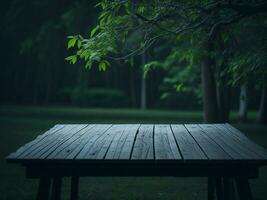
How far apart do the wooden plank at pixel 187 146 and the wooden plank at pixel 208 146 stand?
0.06 m

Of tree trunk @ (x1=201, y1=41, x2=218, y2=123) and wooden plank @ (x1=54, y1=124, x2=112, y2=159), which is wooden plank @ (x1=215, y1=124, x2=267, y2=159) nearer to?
wooden plank @ (x1=54, y1=124, x2=112, y2=159)

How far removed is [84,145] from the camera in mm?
6242

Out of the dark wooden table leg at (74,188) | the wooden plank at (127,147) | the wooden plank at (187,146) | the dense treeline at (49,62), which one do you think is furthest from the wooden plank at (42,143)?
the dense treeline at (49,62)

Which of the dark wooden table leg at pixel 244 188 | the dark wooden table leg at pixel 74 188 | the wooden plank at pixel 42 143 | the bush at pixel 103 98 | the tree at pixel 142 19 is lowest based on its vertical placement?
the bush at pixel 103 98

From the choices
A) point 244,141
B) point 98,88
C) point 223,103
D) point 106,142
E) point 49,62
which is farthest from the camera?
point 98,88

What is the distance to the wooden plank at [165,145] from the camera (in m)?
5.40

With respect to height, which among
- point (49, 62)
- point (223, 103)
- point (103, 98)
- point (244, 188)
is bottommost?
point (103, 98)

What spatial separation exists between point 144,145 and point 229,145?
0.91 m

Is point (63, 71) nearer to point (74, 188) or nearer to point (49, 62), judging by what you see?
point (49, 62)

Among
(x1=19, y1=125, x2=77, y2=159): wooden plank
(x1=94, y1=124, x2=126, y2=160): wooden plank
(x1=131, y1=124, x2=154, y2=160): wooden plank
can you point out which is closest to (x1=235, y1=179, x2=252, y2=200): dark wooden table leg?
(x1=131, y1=124, x2=154, y2=160): wooden plank

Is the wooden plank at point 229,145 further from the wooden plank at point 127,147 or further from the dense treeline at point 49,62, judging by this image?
the dense treeline at point 49,62

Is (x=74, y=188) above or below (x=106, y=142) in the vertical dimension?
below

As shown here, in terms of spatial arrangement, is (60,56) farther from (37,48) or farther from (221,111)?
(221,111)

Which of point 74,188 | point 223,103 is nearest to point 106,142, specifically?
point 74,188
